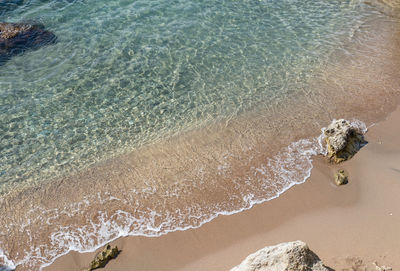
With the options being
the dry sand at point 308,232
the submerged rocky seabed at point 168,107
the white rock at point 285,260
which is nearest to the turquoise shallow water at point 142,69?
the submerged rocky seabed at point 168,107

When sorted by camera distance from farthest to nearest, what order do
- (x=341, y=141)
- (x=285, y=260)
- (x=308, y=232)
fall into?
(x=341, y=141)
(x=308, y=232)
(x=285, y=260)

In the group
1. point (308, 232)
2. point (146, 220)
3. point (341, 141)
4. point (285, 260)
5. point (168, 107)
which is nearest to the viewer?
point (285, 260)

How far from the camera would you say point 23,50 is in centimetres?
1213

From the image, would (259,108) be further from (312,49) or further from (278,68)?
(312,49)

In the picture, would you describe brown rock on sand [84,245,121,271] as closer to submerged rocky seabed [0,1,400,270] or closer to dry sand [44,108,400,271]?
dry sand [44,108,400,271]

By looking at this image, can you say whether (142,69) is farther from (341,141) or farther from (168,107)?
(341,141)

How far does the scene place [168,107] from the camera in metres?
10.0

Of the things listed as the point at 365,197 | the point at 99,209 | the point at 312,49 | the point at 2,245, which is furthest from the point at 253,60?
the point at 2,245

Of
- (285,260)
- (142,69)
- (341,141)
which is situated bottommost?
(341,141)

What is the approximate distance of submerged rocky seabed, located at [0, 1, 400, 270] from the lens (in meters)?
7.60

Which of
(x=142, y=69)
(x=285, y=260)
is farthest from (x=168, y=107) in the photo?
(x=285, y=260)

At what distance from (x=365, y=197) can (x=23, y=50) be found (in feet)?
37.4

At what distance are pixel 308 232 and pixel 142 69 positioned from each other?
707cm

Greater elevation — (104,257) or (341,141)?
(341,141)
